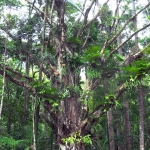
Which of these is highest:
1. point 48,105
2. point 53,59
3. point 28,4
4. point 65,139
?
point 28,4

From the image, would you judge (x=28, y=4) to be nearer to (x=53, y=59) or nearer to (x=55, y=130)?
(x=53, y=59)

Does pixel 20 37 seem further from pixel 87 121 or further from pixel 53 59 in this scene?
pixel 87 121

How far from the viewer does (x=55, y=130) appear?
6199 mm

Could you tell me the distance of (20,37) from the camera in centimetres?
618

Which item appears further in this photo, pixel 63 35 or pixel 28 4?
pixel 28 4

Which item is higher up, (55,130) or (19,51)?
(19,51)

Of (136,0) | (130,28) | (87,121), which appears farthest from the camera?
(130,28)

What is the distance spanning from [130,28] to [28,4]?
4.85 metres

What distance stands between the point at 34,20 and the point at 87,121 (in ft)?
9.64

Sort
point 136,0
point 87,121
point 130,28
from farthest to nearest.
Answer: point 130,28 → point 136,0 → point 87,121

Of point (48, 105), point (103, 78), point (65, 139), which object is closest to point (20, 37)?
point (48, 105)

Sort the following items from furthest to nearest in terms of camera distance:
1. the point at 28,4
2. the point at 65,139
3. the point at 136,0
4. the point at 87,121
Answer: the point at 136,0, the point at 28,4, the point at 87,121, the point at 65,139

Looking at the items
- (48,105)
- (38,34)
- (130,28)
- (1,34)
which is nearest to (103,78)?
(48,105)

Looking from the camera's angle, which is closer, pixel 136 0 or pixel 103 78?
pixel 103 78
